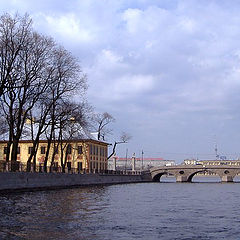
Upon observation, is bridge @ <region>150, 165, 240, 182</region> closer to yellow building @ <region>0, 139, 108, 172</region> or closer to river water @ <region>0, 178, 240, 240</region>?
yellow building @ <region>0, 139, 108, 172</region>

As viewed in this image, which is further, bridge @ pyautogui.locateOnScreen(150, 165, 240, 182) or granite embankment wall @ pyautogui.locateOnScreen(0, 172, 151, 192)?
bridge @ pyautogui.locateOnScreen(150, 165, 240, 182)

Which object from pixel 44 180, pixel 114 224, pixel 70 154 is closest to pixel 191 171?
pixel 70 154

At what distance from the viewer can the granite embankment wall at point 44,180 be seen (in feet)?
138

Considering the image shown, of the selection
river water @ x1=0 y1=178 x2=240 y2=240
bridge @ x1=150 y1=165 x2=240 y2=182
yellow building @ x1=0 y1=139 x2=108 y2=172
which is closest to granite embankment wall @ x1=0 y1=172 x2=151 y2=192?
yellow building @ x1=0 y1=139 x2=108 y2=172

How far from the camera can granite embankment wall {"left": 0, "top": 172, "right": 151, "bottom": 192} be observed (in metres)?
41.9

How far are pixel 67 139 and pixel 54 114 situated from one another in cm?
948

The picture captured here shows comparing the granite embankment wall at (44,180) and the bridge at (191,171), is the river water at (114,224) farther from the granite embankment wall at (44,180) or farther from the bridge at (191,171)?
the bridge at (191,171)

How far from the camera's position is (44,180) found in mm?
50875

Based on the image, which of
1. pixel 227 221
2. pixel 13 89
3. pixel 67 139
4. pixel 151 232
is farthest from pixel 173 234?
pixel 67 139

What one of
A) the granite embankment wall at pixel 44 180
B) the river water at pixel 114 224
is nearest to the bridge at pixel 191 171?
the granite embankment wall at pixel 44 180

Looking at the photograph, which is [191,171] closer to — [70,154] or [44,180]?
[70,154]

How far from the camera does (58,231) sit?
16797 mm

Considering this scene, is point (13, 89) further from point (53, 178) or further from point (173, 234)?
point (173, 234)

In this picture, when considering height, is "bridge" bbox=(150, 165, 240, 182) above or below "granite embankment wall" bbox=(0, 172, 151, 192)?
above
